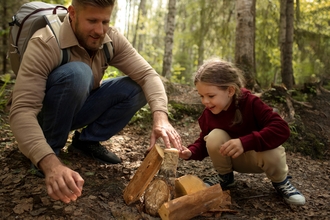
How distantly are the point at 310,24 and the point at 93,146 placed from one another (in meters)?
7.72

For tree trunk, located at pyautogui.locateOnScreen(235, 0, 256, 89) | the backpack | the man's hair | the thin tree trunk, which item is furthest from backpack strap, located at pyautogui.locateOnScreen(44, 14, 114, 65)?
tree trunk, located at pyautogui.locateOnScreen(235, 0, 256, 89)

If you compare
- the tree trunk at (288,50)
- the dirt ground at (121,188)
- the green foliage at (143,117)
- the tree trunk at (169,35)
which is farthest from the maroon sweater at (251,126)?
the tree trunk at (169,35)

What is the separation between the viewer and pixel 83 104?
2729 mm

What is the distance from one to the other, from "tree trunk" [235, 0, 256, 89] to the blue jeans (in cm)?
325

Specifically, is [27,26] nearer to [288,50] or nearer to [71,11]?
[71,11]

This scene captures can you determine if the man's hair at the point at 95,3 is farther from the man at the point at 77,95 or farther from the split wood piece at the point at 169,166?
the split wood piece at the point at 169,166

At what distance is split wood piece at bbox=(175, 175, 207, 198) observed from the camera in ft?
7.07

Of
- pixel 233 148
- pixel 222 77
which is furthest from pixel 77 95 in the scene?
pixel 233 148

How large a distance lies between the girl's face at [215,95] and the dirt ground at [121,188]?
835 millimetres

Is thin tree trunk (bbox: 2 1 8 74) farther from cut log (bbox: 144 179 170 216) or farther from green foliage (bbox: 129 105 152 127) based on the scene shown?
cut log (bbox: 144 179 170 216)

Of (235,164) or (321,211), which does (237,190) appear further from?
(321,211)

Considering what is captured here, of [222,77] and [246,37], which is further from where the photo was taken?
[246,37]

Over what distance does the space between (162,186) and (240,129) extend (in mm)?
872

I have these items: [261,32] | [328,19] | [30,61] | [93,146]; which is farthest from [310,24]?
[30,61]
